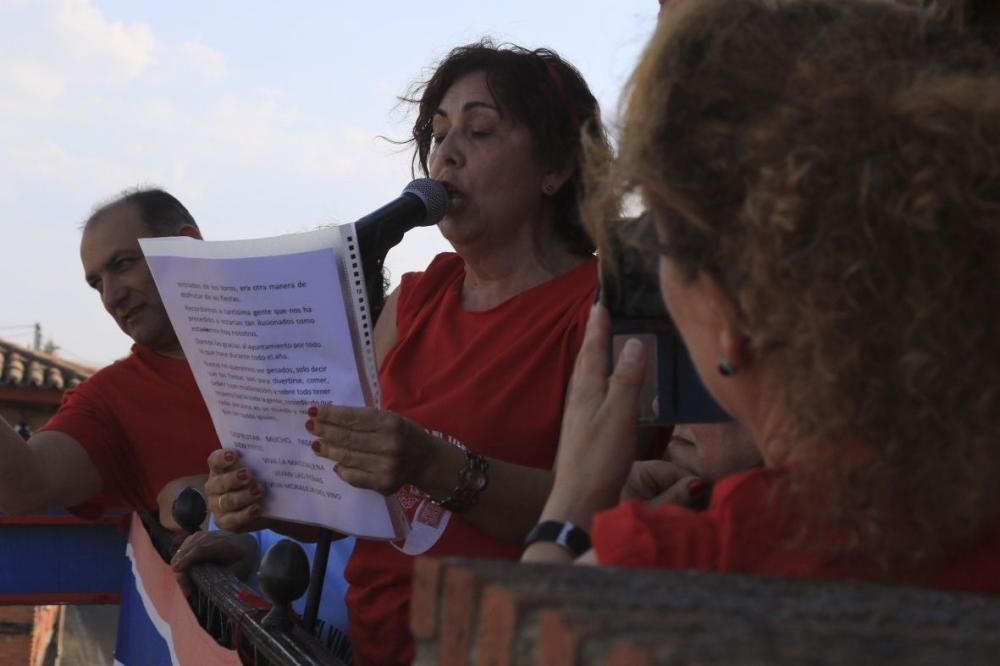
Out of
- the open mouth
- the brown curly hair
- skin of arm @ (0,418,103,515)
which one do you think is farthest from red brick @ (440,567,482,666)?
skin of arm @ (0,418,103,515)

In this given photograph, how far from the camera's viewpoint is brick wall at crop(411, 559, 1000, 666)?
583mm

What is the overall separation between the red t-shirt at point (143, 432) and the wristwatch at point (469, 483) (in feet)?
5.58

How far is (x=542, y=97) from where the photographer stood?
2561 millimetres

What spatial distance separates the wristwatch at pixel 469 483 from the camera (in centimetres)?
202

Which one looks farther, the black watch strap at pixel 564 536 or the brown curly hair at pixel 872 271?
the black watch strap at pixel 564 536

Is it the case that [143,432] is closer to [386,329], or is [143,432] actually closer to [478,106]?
[386,329]

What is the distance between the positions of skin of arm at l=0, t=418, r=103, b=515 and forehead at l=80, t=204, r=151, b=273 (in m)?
0.59

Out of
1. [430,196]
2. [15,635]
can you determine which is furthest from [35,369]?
[430,196]

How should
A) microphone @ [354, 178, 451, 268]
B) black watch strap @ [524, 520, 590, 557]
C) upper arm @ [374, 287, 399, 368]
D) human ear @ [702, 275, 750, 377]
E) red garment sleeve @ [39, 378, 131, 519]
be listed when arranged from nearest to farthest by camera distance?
human ear @ [702, 275, 750, 377] → black watch strap @ [524, 520, 590, 557] → microphone @ [354, 178, 451, 268] → upper arm @ [374, 287, 399, 368] → red garment sleeve @ [39, 378, 131, 519]

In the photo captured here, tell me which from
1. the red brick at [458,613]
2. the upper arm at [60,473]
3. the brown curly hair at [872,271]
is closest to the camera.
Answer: the red brick at [458,613]

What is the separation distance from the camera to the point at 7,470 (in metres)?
3.23

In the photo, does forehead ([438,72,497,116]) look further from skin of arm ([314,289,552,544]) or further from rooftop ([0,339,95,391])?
rooftop ([0,339,95,391])

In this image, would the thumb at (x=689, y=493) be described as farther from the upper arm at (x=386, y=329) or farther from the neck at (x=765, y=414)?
the upper arm at (x=386, y=329)

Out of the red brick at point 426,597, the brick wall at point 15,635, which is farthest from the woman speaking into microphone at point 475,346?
the brick wall at point 15,635
